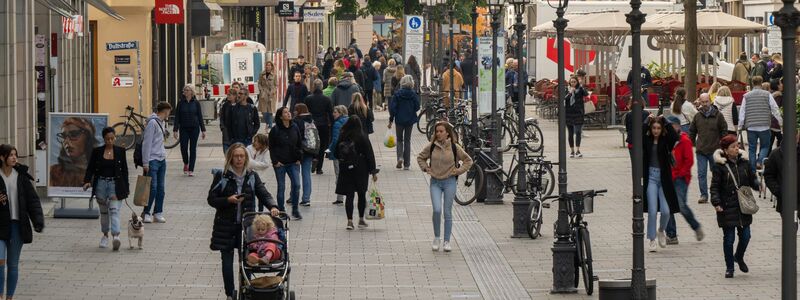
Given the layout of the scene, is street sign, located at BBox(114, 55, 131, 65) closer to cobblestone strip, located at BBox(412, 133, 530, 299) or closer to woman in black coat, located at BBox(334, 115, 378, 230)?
cobblestone strip, located at BBox(412, 133, 530, 299)

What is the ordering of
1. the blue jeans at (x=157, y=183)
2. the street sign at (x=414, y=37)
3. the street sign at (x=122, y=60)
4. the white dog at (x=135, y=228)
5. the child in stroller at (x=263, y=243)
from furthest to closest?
the street sign at (x=414, y=37), the street sign at (x=122, y=60), the blue jeans at (x=157, y=183), the white dog at (x=135, y=228), the child in stroller at (x=263, y=243)

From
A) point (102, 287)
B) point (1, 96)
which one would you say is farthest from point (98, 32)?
point (102, 287)

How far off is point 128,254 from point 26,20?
254 inches

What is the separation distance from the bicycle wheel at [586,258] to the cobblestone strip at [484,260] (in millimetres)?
555

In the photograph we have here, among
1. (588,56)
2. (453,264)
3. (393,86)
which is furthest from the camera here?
(588,56)

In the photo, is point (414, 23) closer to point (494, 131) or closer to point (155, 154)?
point (494, 131)

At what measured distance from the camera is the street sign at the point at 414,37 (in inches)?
1711

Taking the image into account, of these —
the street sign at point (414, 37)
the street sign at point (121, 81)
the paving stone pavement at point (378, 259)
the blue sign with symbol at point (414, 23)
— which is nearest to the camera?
the paving stone pavement at point (378, 259)

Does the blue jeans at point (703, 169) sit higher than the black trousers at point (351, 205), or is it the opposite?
the blue jeans at point (703, 169)

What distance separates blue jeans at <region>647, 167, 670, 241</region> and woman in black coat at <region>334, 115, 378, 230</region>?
3804 millimetres

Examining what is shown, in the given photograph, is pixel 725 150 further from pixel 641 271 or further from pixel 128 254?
pixel 128 254

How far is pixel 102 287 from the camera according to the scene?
16.5 meters

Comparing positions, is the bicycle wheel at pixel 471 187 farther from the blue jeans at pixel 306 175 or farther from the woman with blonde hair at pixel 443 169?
the woman with blonde hair at pixel 443 169

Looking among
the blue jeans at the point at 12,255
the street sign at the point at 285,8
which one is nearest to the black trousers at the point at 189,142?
the blue jeans at the point at 12,255
